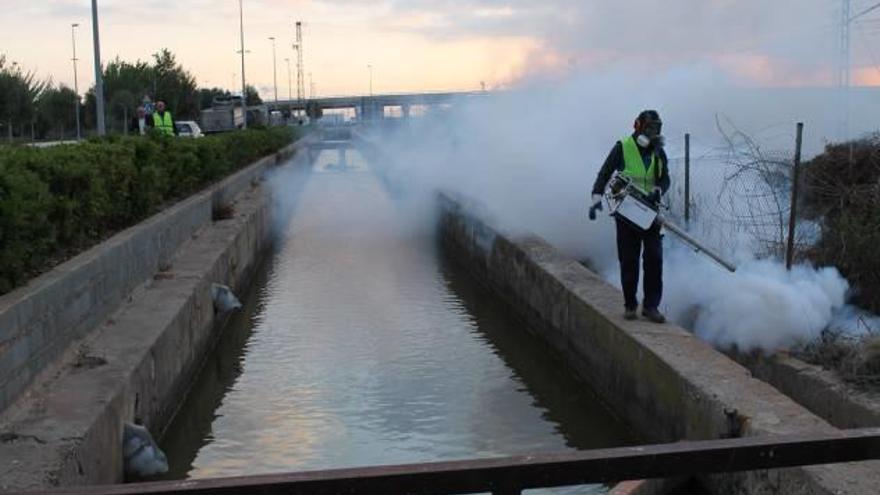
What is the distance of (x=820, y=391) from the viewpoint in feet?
21.4

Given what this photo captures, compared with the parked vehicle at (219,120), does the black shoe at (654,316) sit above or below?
below

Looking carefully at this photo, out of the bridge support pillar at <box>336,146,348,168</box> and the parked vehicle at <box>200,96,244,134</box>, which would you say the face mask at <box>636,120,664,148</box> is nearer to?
the bridge support pillar at <box>336,146,348,168</box>

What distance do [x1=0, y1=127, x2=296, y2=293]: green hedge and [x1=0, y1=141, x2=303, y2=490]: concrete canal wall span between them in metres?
0.26

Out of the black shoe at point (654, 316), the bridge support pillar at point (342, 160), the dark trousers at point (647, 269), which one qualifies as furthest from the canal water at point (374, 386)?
the bridge support pillar at point (342, 160)

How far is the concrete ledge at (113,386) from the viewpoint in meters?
4.91

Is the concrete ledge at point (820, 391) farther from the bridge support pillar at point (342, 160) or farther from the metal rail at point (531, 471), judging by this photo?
the bridge support pillar at point (342, 160)

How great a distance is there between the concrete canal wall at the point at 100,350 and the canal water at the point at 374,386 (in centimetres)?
51

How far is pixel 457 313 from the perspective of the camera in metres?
12.3

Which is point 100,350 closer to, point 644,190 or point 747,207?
point 644,190

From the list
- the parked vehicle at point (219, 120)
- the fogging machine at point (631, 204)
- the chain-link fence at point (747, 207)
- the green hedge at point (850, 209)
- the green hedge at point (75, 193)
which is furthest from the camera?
the parked vehicle at point (219, 120)

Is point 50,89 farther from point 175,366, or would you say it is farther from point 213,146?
point 175,366

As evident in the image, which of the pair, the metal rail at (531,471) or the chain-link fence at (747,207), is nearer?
the metal rail at (531,471)

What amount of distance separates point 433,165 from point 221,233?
912 centimetres

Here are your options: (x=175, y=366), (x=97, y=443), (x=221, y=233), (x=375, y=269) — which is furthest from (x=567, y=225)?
(x=97, y=443)
